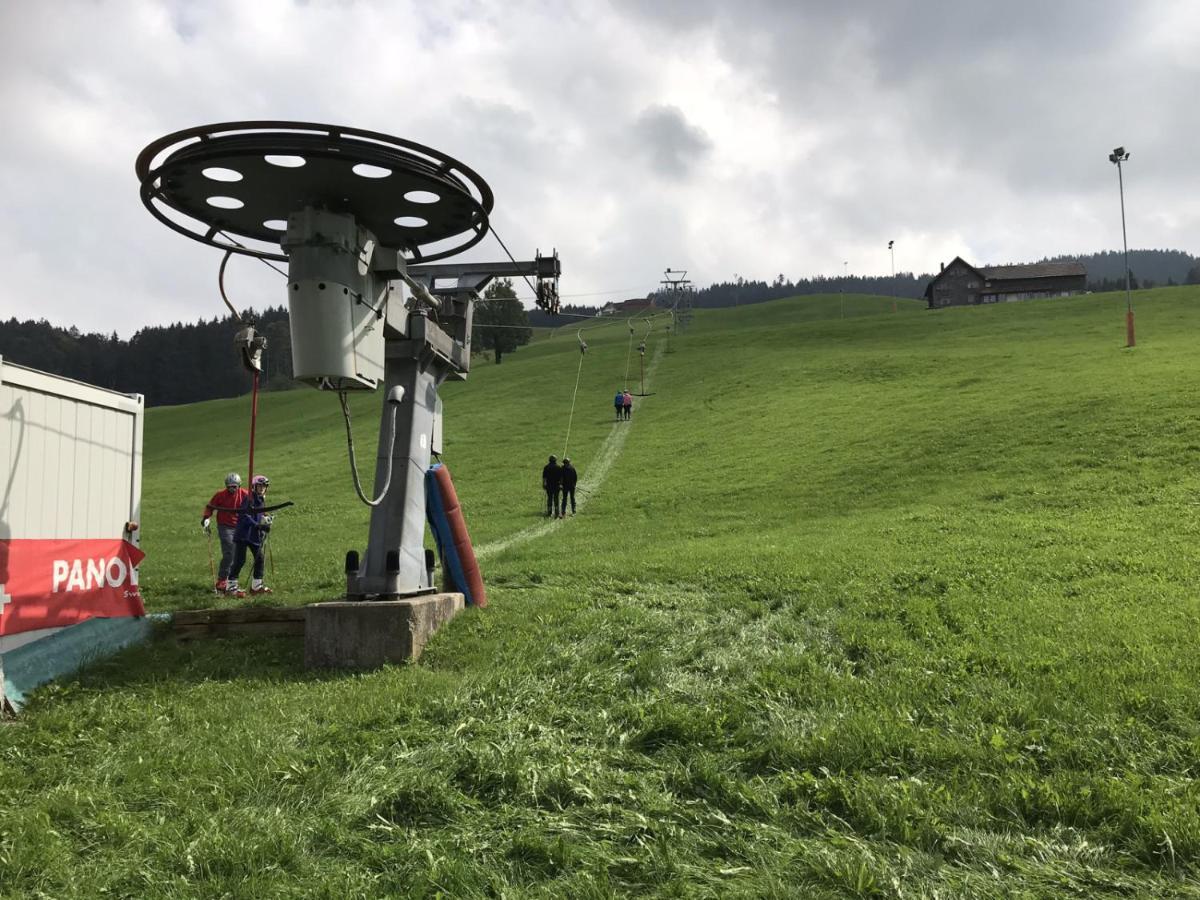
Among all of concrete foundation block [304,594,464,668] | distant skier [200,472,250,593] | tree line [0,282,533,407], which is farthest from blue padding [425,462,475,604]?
tree line [0,282,533,407]

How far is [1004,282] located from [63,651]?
141415 millimetres

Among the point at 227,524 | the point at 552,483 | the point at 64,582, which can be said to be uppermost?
the point at 552,483

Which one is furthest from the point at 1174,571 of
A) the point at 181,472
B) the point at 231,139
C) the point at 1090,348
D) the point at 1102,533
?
the point at 181,472

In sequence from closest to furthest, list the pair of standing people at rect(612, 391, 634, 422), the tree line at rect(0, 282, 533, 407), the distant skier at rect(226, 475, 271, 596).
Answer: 1. the distant skier at rect(226, 475, 271, 596)
2. the pair of standing people at rect(612, 391, 634, 422)
3. the tree line at rect(0, 282, 533, 407)

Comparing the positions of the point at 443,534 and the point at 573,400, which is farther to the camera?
the point at 573,400

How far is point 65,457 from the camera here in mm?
8477

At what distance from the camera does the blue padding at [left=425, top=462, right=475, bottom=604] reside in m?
10.0

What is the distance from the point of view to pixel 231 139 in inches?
256

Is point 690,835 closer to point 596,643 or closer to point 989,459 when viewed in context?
point 596,643

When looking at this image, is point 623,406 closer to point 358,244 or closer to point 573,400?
point 573,400

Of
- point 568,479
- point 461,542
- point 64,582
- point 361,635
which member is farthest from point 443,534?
point 568,479

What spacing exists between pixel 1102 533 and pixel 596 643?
963 cm

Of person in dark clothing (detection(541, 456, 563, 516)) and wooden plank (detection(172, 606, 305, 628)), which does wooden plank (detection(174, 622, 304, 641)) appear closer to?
wooden plank (detection(172, 606, 305, 628))

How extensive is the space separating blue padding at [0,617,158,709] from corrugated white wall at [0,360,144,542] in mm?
1066
